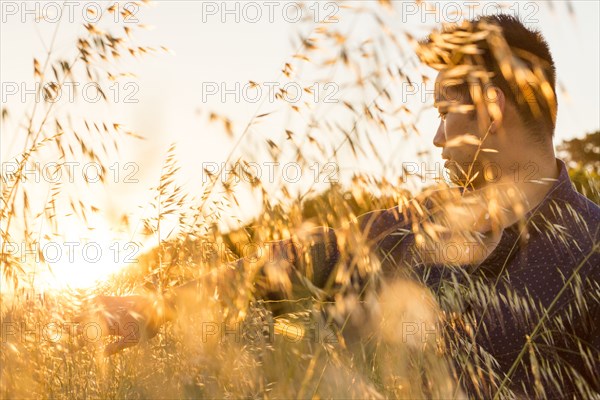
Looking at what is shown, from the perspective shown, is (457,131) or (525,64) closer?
(525,64)

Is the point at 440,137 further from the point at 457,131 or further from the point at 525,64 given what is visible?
the point at 525,64

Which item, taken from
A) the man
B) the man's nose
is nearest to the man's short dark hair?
the man

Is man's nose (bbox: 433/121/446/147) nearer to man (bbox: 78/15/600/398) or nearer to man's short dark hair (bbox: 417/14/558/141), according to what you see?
man (bbox: 78/15/600/398)

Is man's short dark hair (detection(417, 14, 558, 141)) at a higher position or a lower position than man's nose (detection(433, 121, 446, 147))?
higher

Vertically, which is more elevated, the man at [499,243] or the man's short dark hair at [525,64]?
the man's short dark hair at [525,64]

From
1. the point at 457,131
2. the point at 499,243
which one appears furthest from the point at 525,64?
the point at 499,243

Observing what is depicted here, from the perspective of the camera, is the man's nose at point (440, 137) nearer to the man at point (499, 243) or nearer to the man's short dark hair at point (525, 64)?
the man at point (499, 243)

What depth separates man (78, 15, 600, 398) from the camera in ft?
5.74

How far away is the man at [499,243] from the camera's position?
68.9 inches

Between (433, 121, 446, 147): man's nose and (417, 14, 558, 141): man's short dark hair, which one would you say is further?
(433, 121, 446, 147): man's nose

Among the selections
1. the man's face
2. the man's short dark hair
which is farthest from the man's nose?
the man's short dark hair

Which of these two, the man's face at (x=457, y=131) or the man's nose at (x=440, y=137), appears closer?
the man's face at (x=457, y=131)

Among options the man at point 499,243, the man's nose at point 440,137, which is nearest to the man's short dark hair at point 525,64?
the man at point 499,243

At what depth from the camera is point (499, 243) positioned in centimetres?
232
